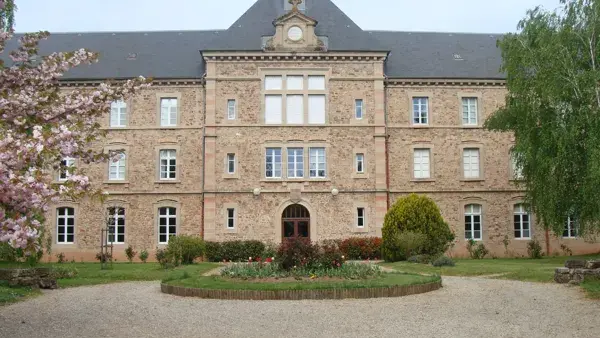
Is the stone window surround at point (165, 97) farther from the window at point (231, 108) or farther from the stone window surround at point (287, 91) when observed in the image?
the stone window surround at point (287, 91)

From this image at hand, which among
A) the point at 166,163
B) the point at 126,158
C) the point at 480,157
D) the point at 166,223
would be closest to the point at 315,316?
the point at 166,223

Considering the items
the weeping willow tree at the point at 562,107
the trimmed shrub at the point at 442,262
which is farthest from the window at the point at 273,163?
the weeping willow tree at the point at 562,107

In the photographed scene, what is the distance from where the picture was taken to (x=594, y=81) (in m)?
19.8

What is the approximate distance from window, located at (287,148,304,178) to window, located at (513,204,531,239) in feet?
33.9

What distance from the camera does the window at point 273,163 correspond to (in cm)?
2970

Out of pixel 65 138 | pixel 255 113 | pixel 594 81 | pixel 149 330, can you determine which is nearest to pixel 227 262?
pixel 255 113

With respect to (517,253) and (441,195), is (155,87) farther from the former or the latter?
(517,253)

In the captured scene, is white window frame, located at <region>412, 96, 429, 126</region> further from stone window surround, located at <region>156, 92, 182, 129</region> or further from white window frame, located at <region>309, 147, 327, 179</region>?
stone window surround, located at <region>156, 92, 182, 129</region>

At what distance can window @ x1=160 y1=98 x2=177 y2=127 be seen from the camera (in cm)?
3073

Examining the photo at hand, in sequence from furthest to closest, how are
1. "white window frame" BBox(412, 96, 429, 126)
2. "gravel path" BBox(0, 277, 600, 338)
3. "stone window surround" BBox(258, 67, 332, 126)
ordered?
1. "white window frame" BBox(412, 96, 429, 126)
2. "stone window surround" BBox(258, 67, 332, 126)
3. "gravel path" BBox(0, 277, 600, 338)

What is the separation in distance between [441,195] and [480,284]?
47.1ft

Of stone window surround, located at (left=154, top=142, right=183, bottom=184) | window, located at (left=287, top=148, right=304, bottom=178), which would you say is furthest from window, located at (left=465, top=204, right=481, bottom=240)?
stone window surround, located at (left=154, top=142, right=183, bottom=184)

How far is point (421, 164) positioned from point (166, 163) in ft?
39.1

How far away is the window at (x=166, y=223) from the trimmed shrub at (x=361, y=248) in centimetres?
785
